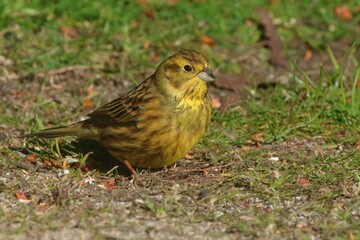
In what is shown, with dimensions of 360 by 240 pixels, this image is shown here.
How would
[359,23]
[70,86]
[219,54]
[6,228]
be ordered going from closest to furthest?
→ [6,228] < [70,86] < [219,54] < [359,23]

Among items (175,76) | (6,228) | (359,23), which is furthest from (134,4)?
(6,228)

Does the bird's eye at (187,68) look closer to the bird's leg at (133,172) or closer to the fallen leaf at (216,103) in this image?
the bird's leg at (133,172)

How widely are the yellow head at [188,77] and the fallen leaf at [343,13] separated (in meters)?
3.41

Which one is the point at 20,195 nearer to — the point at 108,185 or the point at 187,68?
the point at 108,185

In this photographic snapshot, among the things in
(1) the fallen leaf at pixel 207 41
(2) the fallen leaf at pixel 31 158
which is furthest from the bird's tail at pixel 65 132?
(1) the fallen leaf at pixel 207 41

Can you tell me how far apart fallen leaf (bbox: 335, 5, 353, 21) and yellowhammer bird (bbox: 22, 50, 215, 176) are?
3419 mm

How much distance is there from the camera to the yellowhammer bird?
5.54 m

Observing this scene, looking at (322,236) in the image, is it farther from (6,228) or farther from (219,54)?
(219,54)

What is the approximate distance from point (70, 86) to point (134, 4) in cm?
154

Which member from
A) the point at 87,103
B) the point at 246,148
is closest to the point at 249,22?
the point at 87,103

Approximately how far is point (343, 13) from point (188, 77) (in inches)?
142

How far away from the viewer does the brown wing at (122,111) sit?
5.73 meters

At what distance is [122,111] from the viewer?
19.1 feet

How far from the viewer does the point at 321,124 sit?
21.5ft
